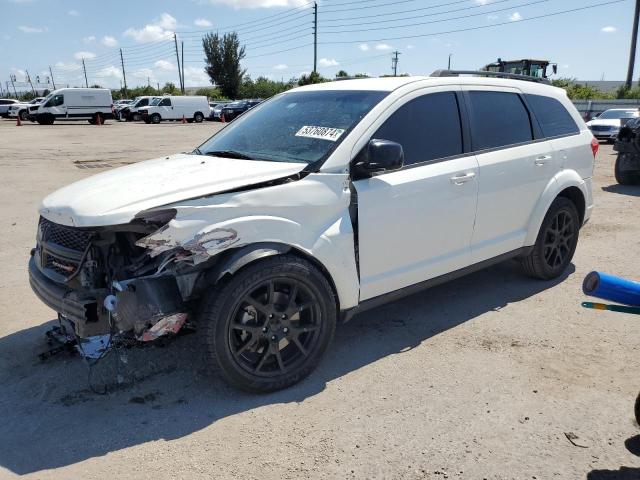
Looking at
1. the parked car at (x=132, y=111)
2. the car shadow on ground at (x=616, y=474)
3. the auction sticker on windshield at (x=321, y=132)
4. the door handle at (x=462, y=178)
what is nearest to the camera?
the car shadow on ground at (x=616, y=474)

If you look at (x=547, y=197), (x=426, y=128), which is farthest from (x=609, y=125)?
(x=426, y=128)

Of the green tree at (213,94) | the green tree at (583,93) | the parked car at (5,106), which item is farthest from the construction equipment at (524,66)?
the green tree at (213,94)

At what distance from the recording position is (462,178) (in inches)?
153

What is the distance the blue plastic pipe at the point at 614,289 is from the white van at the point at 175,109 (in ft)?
135

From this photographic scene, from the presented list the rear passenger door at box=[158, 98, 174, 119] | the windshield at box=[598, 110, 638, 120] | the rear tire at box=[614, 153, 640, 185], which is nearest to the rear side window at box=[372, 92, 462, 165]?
the rear tire at box=[614, 153, 640, 185]

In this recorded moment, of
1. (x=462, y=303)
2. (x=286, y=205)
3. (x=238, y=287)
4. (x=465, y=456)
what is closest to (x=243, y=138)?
(x=286, y=205)

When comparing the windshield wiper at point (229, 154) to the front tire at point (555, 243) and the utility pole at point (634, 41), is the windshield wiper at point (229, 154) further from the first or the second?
the utility pole at point (634, 41)

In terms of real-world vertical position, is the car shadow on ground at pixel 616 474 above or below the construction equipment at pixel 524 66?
below

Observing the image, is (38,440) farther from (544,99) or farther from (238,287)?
(544,99)

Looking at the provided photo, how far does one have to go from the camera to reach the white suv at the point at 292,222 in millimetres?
2869

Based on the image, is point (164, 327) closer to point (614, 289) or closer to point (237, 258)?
point (237, 258)

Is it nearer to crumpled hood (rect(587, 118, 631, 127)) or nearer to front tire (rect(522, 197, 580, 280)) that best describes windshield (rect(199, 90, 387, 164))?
front tire (rect(522, 197, 580, 280))

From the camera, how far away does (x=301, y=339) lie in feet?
10.9

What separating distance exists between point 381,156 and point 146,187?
4.63ft
